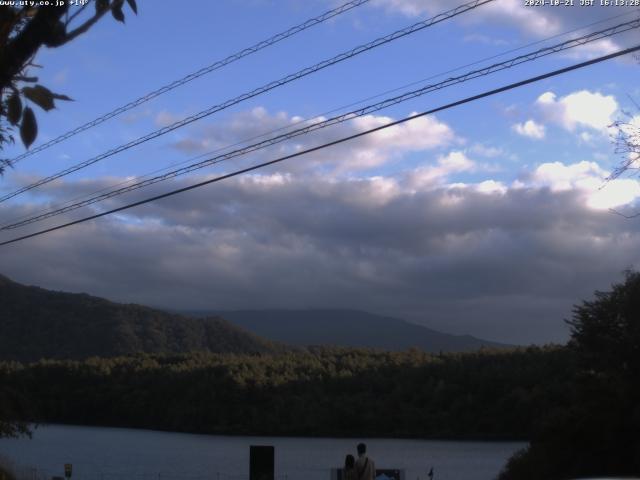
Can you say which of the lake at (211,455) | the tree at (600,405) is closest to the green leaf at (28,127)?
the tree at (600,405)

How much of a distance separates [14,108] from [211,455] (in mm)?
54250

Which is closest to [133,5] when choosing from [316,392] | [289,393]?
[316,392]

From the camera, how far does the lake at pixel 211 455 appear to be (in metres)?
45.8

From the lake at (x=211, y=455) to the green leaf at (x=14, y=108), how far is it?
33.2 m

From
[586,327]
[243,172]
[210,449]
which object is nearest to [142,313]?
[210,449]

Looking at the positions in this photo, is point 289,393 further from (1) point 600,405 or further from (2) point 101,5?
(2) point 101,5

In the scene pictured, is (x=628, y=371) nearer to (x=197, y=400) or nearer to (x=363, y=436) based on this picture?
(x=363, y=436)

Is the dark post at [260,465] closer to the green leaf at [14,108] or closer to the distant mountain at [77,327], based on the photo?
the green leaf at [14,108]

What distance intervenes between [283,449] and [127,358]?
33.8m

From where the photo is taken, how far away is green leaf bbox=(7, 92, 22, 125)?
5.97 metres

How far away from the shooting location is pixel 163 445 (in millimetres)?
66688

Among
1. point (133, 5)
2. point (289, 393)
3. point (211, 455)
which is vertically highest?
point (289, 393)

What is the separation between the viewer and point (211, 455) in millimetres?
58094

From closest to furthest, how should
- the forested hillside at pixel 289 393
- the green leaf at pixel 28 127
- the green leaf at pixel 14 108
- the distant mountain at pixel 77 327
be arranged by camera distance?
the green leaf at pixel 28 127, the green leaf at pixel 14 108, the forested hillside at pixel 289 393, the distant mountain at pixel 77 327
